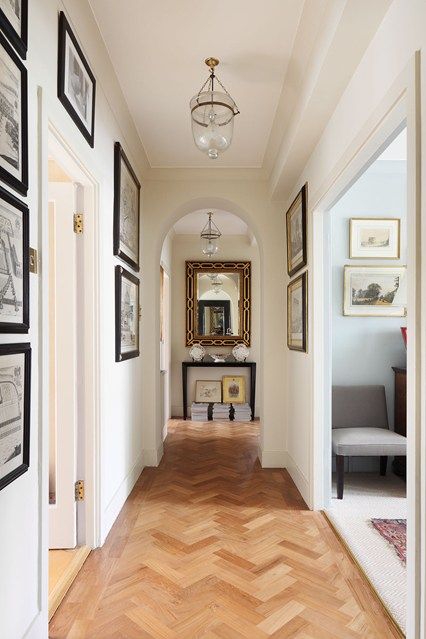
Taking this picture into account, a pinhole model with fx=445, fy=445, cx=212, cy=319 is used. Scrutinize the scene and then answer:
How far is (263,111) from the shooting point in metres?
3.02

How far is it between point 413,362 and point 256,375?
5.33m

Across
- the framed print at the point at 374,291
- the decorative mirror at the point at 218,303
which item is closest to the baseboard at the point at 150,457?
the framed print at the point at 374,291

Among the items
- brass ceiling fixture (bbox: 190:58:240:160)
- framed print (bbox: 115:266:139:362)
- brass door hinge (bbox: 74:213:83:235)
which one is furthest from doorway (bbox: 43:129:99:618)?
brass ceiling fixture (bbox: 190:58:240:160)

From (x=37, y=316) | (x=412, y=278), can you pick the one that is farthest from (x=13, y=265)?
(x=412, y=278)

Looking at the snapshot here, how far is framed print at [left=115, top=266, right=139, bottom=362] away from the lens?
2926 millimetres

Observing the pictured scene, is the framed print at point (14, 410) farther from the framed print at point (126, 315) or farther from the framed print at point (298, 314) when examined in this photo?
the framed print at point (298, 314)

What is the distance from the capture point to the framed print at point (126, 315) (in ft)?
9.60

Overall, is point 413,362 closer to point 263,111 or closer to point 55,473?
point 55,473

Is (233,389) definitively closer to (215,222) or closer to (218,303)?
(218,303)

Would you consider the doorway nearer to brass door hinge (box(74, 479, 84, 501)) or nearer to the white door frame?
brass door hinge (box(74, 479, 84, 501))

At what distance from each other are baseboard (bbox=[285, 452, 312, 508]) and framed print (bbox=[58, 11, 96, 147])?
8.65 feet

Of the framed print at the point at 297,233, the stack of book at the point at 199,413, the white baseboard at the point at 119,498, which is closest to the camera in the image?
the white baseboard at the point at 119,498

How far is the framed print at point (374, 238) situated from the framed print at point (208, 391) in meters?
3.39

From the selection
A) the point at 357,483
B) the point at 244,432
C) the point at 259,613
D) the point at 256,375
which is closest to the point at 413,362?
the point at 259,613
